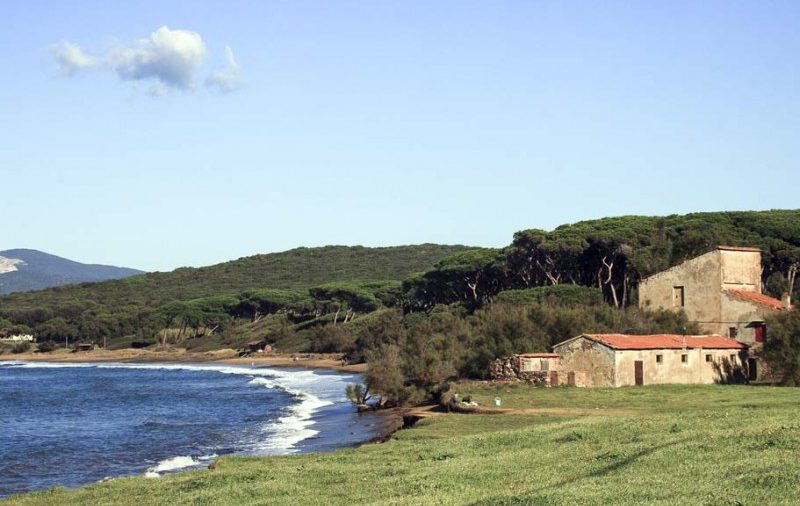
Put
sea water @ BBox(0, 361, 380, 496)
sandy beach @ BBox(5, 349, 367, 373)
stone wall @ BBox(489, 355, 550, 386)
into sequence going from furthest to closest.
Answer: sandy beach @ BBox(5, 349, 367, 373)
stone wall @ BBox(489, 355, 550, 386)
sea water @ BBox(0, 361, 380, 496)

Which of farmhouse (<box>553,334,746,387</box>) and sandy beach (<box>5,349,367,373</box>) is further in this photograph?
sandy beach (<box>5,349,367,373</box>)

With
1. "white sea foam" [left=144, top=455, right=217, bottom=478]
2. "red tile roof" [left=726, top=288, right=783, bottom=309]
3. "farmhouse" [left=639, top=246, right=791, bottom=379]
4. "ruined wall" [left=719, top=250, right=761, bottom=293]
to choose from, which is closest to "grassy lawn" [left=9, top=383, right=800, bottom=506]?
"white sea foam" [left=144, top=455, right=217, bottom=478]

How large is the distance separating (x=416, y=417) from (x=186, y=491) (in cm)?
1997

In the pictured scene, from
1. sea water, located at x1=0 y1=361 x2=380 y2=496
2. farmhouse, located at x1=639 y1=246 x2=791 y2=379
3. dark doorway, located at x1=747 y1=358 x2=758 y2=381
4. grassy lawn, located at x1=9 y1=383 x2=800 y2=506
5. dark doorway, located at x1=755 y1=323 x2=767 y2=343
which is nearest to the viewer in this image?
grassy lawn, located at x1=9 y1=383 x2=800 y2=506

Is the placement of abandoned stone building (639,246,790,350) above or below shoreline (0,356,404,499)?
above

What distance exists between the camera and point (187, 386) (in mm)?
97188

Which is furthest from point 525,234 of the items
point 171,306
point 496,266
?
point 171,306

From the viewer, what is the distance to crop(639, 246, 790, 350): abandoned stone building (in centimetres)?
5969

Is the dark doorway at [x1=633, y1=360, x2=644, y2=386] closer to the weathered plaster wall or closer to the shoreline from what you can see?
the weathered plaster wall

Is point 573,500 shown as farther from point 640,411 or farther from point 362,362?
point 362,362

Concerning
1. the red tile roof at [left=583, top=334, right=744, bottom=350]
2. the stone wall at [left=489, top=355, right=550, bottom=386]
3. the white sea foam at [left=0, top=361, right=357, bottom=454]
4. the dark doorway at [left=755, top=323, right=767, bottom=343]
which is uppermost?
the dark doorway at [left=755, top=323, right=767, bottom=343]

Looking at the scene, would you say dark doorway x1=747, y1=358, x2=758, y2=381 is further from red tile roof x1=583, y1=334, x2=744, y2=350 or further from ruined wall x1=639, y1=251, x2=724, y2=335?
ruined wall x1=639, y1=251, x2=724, y2=335

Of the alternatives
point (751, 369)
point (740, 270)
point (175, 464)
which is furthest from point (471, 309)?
point (175, 464)

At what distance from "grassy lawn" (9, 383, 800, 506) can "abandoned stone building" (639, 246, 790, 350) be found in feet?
71.9
